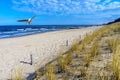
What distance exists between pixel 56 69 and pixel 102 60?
1521mm

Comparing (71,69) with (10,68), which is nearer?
(71,69)

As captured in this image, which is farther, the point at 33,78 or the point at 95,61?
the point at 95,61

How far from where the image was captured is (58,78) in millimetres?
5180

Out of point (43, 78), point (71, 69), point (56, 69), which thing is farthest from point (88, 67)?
point (43, 78)

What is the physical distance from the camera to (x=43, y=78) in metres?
5.23

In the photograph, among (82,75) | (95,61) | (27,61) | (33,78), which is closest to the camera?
(82,75)

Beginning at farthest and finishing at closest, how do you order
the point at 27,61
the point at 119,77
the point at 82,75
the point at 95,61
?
1. the point at 27,61
2. the point at 95,61
3. the point at 82,75
4. the point at 119,77

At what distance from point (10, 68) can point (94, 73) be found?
320 centimetres

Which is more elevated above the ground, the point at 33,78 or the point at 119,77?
the point at 119,77

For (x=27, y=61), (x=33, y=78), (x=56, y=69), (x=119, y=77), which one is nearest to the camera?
(x=119, y=77)

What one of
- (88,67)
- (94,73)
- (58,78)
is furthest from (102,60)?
(58,78)

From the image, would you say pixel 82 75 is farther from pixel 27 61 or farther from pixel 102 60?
pixel 27 61

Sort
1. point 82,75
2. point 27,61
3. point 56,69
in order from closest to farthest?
point 82,75
point 56,69
point 27,61

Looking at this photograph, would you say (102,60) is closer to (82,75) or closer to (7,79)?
(82,75)
